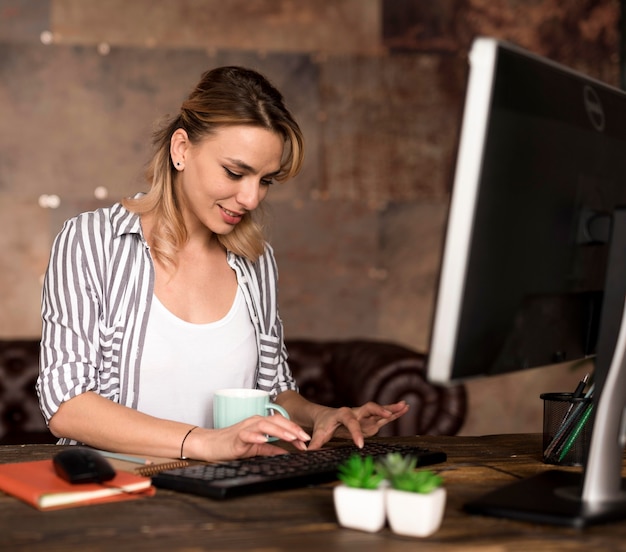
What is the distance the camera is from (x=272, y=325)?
7.40 ft

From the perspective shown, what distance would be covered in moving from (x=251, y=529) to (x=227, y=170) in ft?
3.70

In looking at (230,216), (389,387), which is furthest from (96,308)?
(389,387)

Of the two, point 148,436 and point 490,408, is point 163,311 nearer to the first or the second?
point 148,436

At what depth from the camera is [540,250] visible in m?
1.11

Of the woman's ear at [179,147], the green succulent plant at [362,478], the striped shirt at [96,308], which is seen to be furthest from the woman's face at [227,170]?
the green succulent plant at [362,478]

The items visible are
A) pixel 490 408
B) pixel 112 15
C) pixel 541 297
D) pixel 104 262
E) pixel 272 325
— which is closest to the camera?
pixel 541 297

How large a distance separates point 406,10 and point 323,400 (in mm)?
1810

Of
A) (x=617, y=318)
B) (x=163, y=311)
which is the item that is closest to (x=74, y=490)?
(x=617, y=318)

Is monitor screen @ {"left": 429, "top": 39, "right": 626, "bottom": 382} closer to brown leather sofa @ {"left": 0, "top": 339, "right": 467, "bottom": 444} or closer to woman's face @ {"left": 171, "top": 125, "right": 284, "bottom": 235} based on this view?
woman's face @ {"left": 171, "top": 125, "right": 284, "bottom": 235}

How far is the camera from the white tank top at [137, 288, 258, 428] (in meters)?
2.03

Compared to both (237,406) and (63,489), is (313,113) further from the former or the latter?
(63,489)

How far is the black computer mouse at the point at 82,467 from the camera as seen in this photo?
46.3 inches

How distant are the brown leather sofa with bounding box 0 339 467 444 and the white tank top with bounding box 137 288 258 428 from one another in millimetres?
1134

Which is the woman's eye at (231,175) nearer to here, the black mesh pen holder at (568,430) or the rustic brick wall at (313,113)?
the black mesh pen holder at (568,430)
